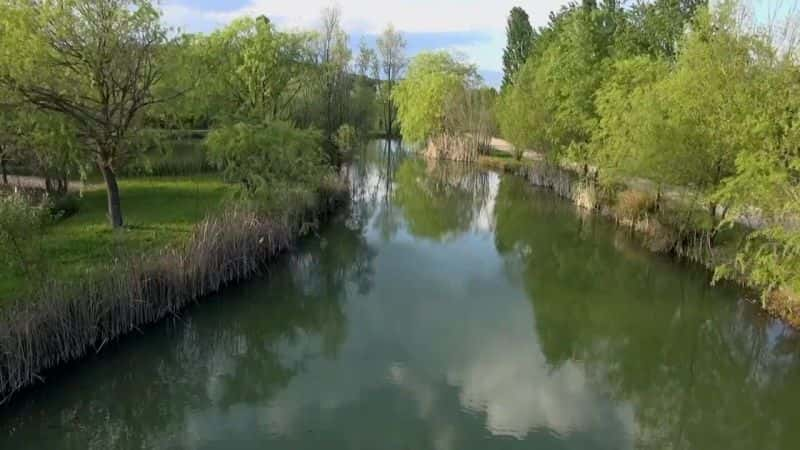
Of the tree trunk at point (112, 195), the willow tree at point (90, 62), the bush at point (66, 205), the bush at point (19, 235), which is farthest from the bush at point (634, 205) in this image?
the bush at point (66, 205)

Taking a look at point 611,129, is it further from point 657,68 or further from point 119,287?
point 119,287

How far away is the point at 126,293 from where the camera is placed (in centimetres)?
1014

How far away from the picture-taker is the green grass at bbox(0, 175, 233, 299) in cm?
1162

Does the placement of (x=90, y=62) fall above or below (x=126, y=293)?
above

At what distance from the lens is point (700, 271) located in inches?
647

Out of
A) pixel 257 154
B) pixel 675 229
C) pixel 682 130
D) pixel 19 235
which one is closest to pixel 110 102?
pixel 257 154

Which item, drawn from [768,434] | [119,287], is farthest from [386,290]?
[768,434]

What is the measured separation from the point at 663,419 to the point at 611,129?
1438 centimetres

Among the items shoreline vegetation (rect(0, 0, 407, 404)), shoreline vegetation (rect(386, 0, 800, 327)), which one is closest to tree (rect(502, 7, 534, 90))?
shoreline vegetation (rect(386, 0, 800, 327))

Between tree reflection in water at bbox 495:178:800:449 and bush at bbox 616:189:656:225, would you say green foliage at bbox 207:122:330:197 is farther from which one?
bush at bbox 616:189:656:225

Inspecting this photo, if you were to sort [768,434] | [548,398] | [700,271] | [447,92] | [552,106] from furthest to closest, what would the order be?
[447,92] → [552,106] → [700,271] → [548,398] → [768,434]

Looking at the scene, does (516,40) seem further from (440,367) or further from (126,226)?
(440,367)

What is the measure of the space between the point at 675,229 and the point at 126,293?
15.6 m

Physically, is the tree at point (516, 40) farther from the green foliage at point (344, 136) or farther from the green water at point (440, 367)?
the green water at point (440, 367)
